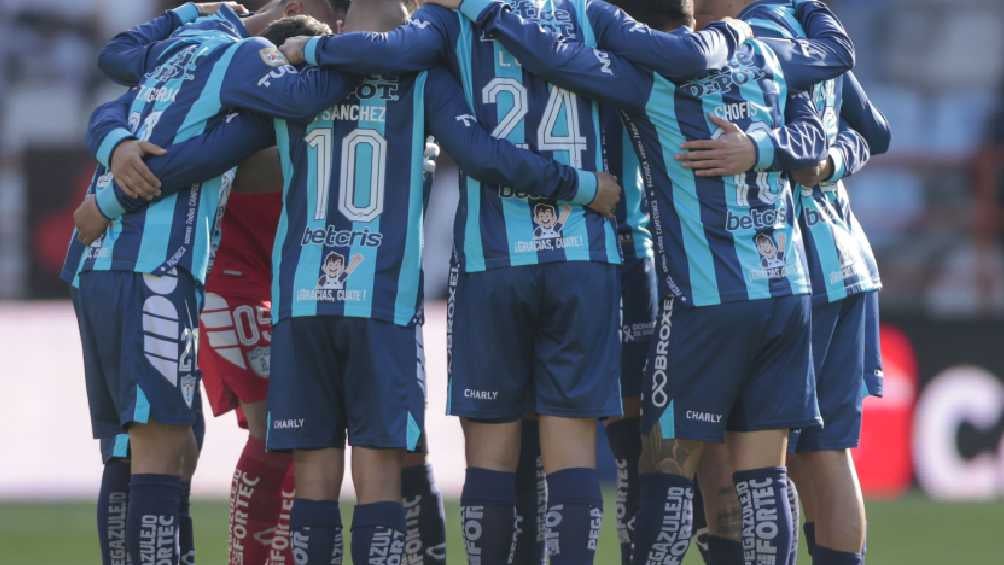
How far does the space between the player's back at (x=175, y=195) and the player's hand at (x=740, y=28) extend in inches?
57.4

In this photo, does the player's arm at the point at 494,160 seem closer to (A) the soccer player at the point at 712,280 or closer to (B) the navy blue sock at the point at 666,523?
(A) the soccer player at the point at 712,280

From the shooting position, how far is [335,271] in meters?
4.46

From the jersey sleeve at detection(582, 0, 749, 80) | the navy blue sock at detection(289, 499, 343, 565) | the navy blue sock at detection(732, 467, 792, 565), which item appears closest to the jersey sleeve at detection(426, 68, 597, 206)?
the jersey sleeve at detection(582, 0, 749, 80)

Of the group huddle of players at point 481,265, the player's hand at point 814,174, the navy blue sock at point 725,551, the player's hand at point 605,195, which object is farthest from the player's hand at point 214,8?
the navy blue sock at point 725,551

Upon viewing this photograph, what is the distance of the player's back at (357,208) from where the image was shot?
14.6ft

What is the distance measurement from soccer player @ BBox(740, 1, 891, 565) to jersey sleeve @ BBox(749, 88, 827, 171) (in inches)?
5.9

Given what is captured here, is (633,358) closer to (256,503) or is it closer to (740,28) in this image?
(740,28)

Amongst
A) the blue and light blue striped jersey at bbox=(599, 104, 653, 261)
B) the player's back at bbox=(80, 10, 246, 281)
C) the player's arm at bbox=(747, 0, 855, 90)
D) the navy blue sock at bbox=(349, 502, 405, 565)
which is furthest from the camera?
the blue and light blue striped jersey at bbox=(599, 104, 653, 261)

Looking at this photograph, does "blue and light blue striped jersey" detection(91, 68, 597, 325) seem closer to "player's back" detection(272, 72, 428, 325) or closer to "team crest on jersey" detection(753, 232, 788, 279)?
"player's back" detection(272, 72, 428, 325)

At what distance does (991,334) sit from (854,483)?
6.51 m

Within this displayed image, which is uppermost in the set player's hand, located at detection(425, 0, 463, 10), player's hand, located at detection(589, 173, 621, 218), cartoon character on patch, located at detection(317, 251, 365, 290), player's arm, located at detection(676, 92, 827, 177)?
player's hand, located at detection(425, 0, 463, 10)

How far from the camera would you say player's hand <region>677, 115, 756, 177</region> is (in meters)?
4.48

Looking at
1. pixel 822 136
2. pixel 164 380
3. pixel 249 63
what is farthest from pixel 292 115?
pixel 822 136

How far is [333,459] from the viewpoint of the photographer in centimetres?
453
